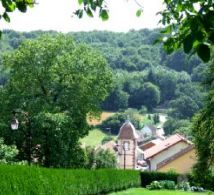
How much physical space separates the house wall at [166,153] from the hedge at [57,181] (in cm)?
2711

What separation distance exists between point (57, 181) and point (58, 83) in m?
18.4

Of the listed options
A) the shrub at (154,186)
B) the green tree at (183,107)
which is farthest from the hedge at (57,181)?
the green tree at (183,107)

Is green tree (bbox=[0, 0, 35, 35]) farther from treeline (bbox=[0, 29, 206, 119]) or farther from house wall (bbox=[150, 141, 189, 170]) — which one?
treeline (bbox=[0, 29, 206, 119])

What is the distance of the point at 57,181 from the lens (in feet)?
97.1

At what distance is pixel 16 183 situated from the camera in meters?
23.4

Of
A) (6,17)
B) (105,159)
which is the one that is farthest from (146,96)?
(6,17)

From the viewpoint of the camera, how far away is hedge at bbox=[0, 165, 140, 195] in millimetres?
23094

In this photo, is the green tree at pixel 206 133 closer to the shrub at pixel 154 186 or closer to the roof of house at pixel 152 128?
the shrub at pixel 154 186

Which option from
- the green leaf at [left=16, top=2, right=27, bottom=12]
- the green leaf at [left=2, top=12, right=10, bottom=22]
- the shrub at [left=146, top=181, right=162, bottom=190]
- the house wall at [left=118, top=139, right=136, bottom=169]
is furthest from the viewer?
the house wall at [left=118, top=139, right=136, bottom=169]

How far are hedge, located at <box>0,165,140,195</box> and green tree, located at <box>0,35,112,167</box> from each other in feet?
11.6

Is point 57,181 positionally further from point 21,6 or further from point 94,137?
point 94,137

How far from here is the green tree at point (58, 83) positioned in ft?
151

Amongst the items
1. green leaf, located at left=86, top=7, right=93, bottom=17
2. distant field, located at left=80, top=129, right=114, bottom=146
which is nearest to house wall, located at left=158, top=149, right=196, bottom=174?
distant field, located at left=80, top=129, right=114, bottom=146

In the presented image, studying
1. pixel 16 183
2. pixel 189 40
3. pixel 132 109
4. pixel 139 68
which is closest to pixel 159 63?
pixel 139 68
